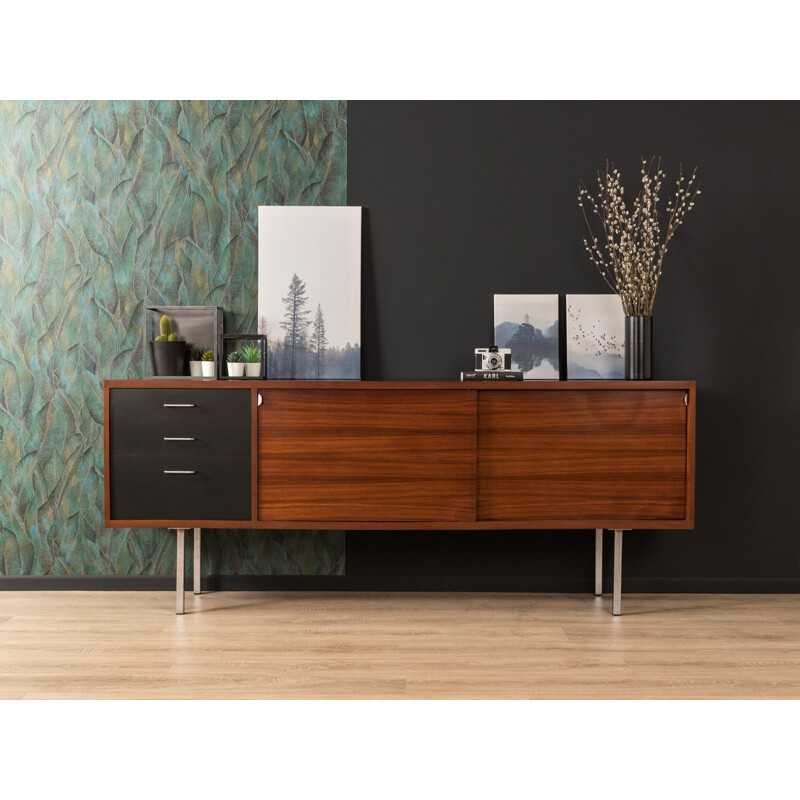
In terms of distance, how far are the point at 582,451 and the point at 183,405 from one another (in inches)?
67.0

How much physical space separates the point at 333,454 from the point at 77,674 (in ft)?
4.12

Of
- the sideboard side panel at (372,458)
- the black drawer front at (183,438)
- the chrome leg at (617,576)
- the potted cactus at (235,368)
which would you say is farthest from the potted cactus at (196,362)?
the chrome leg at (617,576)

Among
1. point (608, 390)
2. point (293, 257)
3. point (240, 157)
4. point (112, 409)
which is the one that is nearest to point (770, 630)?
point (608, 390)

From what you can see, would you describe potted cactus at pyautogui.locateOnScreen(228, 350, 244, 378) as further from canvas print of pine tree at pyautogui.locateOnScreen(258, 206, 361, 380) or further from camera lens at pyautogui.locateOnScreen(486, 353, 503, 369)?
camera lens at pyautogui.locateOnScreen(486, 353, 503, 369)

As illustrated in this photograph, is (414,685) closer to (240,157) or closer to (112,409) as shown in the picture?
(112,409)

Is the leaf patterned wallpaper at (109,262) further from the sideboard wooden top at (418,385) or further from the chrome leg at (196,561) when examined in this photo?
the sideboard wooden top at (418,385)

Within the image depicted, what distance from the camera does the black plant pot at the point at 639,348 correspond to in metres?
3.53

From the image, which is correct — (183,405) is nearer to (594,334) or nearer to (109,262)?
(109,262)

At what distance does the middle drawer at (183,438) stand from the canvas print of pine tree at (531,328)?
4.30 ft

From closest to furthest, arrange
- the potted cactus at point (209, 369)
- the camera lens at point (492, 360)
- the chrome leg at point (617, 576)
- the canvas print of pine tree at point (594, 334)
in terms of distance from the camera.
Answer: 1. the chrome leg at point (617, 576)
2. the camera lens at point (492, 360)
3. the potted cactus at point (209, 369)
4. the canvas print of pine tree at point (594, 334)

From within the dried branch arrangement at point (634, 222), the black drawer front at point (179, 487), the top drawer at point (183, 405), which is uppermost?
the dried branch arrangement at point (634, 222)

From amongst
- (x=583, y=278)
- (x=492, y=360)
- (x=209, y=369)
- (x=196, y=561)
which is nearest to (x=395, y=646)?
(x=196, y=561)

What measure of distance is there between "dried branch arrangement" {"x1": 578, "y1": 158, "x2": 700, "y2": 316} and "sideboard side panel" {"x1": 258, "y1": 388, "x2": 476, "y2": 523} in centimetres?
99

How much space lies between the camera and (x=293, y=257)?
12.4ft
